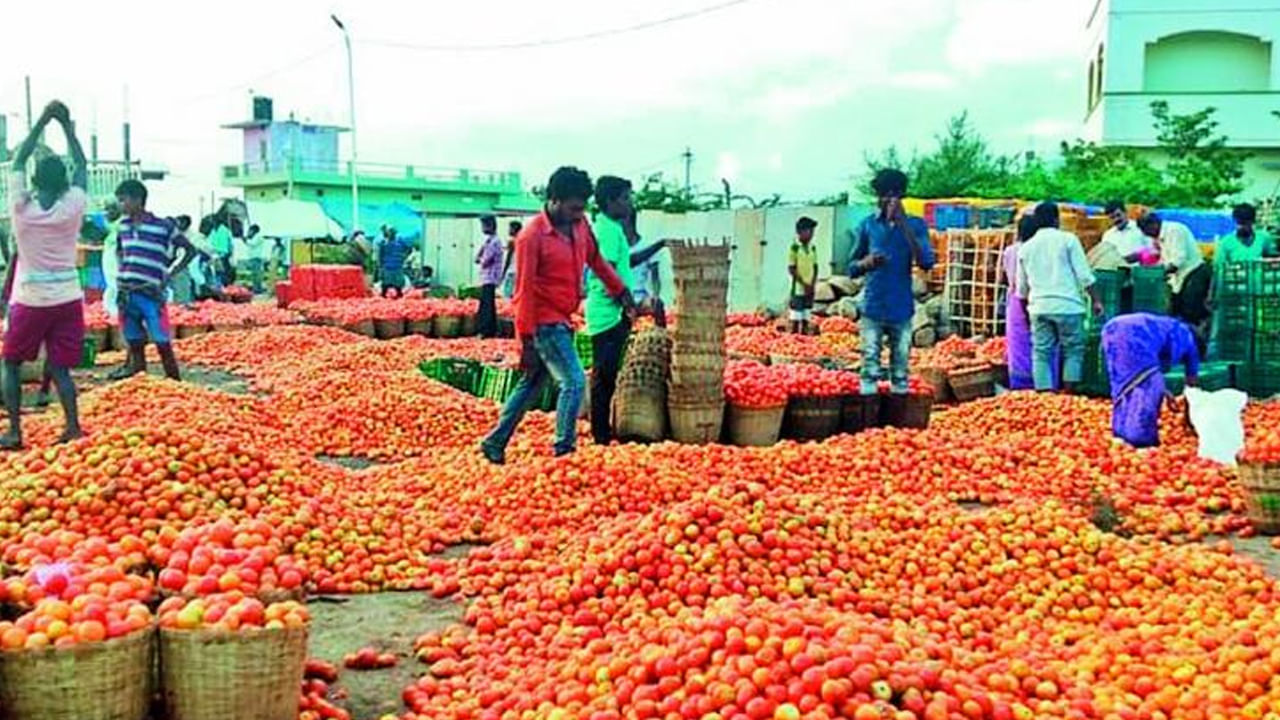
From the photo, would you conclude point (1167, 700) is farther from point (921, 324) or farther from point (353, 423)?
point (921, 324)

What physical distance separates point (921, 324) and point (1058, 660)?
A: 12.9 metres

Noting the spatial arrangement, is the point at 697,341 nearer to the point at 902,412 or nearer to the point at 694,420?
the point at 694,420

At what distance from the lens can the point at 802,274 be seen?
16.4 metres

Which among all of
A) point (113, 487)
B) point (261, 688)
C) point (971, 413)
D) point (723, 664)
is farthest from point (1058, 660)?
point (971, 413)

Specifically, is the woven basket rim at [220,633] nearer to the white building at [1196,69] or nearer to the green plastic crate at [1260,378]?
the green plastic crate at [1260,378]

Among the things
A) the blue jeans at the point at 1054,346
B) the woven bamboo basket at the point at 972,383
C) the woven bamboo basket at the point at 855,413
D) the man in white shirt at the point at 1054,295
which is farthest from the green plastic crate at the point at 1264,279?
the woven bamboo basket at the point at 855,413

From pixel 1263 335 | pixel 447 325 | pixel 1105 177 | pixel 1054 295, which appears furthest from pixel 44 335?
pixel 1105 177

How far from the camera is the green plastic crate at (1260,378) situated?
36.6 feet

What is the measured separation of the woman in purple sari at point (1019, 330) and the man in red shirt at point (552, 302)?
4.75 m

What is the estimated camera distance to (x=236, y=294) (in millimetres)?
24281

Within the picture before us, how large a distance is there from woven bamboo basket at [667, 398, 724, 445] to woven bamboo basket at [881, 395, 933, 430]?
141cm

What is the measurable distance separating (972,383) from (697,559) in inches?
283

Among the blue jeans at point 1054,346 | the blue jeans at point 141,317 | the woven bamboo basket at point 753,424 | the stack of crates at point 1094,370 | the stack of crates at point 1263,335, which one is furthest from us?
the stack of crates at point 1263,335

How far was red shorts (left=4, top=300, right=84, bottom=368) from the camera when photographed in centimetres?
811
